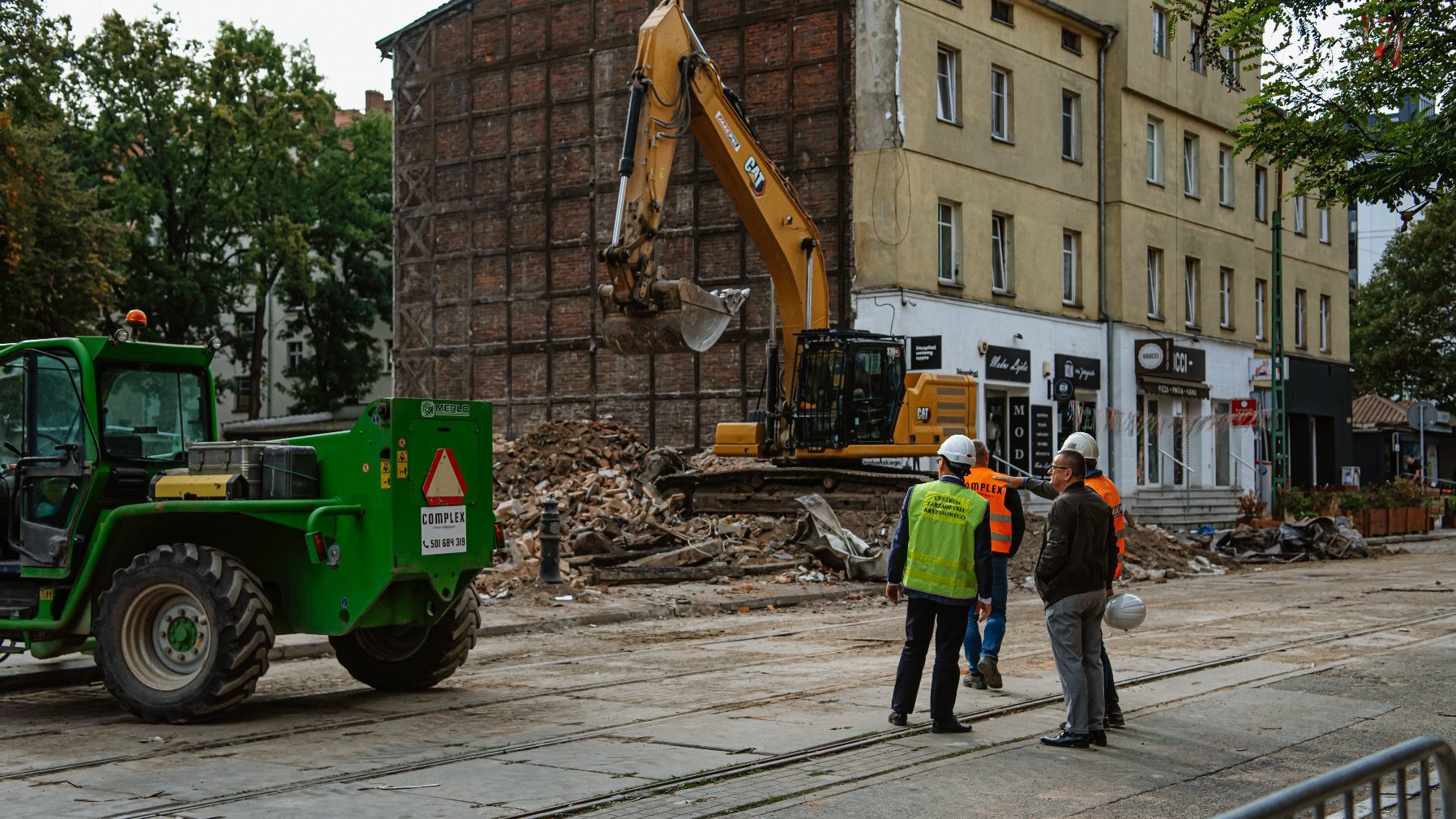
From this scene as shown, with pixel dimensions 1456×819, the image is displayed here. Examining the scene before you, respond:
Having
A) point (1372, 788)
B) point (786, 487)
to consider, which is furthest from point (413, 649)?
point (786, 487)

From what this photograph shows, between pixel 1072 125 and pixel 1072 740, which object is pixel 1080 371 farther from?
pixel 1072 740

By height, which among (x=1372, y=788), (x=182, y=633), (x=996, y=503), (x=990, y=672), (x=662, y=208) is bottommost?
(x=990, y=672)

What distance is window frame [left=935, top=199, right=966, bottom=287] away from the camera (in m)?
32.6

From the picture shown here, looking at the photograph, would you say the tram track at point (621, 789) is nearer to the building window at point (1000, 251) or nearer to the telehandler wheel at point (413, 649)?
the telehandler wheel at point (413, 649)

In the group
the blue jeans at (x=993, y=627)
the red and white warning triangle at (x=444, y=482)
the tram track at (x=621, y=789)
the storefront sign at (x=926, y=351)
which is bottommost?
the tram track at (x=621, y=789)

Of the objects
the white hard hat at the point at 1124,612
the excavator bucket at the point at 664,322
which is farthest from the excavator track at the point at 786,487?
the white hard hat at the point at 1124,612

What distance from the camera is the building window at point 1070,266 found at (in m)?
37.3

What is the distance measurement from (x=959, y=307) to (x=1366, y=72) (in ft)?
58.4

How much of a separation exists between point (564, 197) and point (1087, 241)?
1251 cm

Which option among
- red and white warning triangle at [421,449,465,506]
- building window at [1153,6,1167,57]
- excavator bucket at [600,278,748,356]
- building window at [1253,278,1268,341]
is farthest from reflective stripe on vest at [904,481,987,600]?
building window at [1253,278,1268,341]

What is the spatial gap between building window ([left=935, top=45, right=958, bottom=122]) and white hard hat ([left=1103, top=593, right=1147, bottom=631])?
2425cm

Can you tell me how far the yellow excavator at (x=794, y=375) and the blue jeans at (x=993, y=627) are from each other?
12.7 meters

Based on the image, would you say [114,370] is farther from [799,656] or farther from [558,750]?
[799,656]

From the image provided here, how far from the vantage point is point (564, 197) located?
36375 millimetres
